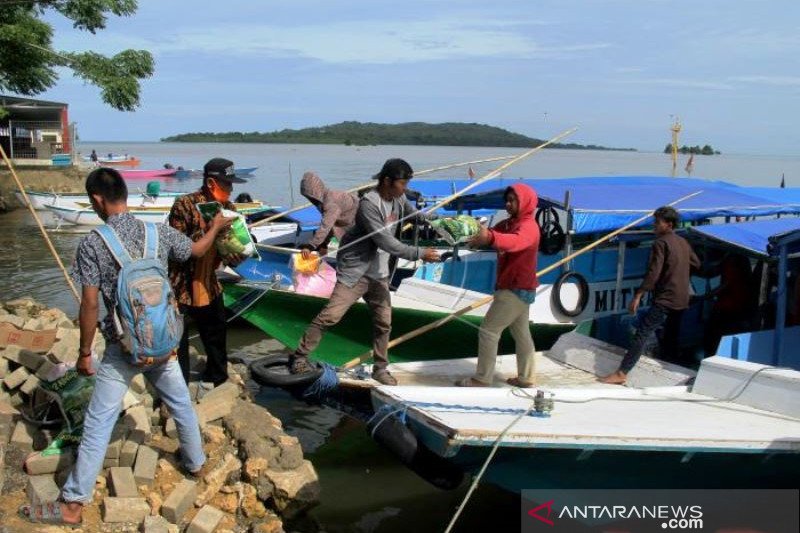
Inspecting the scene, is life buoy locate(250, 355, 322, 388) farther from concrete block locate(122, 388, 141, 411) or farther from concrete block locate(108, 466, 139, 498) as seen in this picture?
concrete block locate(108, 466, 139, 498)

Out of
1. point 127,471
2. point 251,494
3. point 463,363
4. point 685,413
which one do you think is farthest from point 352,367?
point 685,413

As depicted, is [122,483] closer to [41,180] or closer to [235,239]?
[235,239]

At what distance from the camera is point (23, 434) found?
185 inches

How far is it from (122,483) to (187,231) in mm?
1859

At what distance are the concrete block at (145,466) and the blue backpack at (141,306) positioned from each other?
3.24 feet

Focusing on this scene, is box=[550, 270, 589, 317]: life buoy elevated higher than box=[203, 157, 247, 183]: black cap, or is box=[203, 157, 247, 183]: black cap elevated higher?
box=[203, 157, 247, 183]: black cap

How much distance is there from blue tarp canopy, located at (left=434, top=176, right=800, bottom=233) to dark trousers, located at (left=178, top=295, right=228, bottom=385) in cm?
415

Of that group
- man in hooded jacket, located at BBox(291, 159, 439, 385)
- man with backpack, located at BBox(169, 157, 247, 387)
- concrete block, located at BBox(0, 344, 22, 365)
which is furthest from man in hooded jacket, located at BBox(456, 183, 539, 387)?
concrete block, located at BBox(0, 344, 22, 365)

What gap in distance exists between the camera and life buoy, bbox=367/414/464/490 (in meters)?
4.34

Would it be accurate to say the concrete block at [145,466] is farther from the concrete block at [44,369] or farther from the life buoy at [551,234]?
the life buoy at [551,234]

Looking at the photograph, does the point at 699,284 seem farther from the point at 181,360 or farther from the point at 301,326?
the point at 181,360

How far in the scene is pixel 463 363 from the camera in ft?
21.4

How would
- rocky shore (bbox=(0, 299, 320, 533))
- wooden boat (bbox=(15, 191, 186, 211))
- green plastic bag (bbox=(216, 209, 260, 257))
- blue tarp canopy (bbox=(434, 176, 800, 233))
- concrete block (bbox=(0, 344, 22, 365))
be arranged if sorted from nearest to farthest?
rocky shore (bbox=(0, 299, 320, 533)) < green plastic bag (bbox=(216, 209, 260, 257)) < concrete block (bbox=(0, 344, 22, 365)) < blue tarp canopy (bbox=(434, 176, 800, 233)) < wooden boat (bbox=(15, 191, 186, 211))

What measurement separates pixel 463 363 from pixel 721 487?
247 cm
